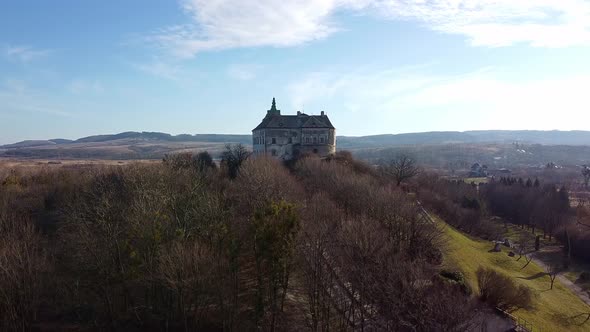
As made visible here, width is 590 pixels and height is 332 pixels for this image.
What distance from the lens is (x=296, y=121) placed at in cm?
6500

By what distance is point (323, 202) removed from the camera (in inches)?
1220

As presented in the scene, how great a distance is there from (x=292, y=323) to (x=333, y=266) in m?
3.66

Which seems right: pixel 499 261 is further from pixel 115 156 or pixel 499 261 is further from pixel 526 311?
pixel 115 156

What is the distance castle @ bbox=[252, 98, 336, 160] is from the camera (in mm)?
63969

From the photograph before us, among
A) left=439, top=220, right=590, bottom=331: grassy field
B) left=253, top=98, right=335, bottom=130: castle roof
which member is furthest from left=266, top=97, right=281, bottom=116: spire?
left=439, top=220, right=590, bottom=331: grassy field

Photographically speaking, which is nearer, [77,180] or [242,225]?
[242,225]

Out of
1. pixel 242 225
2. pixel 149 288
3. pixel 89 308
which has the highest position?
pixel 242 225

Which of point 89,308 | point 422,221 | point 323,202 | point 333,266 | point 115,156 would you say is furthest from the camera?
point 115,156

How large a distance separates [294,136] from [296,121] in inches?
92.1

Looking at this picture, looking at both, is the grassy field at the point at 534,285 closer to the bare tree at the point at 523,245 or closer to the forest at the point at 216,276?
the bare tree at the point at 523,245

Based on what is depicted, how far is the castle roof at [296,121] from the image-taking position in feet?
210

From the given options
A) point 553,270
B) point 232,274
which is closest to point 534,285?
point 553,270

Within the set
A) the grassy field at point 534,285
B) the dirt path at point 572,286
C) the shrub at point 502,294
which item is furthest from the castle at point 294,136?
the shrub at point 502,294

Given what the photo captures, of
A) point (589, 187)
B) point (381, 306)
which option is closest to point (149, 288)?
point (381, 306)
